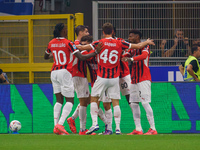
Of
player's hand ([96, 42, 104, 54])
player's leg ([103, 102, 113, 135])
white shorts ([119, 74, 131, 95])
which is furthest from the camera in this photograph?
white shorts ([119, 74, 131, 95])

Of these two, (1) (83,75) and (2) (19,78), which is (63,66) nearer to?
(1) (83,75)

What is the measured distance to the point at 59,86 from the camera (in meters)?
9.75

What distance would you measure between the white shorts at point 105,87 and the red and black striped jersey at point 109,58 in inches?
3.4

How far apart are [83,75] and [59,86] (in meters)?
0.78

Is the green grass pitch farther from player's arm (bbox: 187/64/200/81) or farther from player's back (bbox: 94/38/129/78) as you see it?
player's arm (bbox: 187/64/200/81)

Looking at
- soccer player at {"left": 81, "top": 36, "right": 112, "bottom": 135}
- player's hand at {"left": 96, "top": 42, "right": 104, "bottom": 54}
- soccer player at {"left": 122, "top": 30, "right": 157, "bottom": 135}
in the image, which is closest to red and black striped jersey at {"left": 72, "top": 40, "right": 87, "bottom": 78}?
soccer player at {"left": 81, "top": 36, "right": 112, "bottom": 135}

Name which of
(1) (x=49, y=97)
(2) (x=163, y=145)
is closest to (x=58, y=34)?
(1) (x=49, y=97)

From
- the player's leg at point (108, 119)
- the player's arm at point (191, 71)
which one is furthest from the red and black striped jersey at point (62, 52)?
the player's arm at point (191, 71)

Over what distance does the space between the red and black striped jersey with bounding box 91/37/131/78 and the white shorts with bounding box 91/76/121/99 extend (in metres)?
0.09

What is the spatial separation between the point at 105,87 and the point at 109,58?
516 millimetres

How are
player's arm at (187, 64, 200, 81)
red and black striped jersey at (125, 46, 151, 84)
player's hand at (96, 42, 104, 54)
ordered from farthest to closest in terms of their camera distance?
player's arm at (187, 64, 200, 81) → red and black striped jersey at (125, 46, 151, 84) → player's hand at (96, 42, 104, 54)

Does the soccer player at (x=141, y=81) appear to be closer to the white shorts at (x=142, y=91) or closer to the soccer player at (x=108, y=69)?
the white shorts at (x=142, y=91)

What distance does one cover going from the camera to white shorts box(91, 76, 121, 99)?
950 cm

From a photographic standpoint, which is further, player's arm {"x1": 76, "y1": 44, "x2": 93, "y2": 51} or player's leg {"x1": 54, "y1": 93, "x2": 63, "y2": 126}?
player's leg {"x1": 54, "y1": 93, "x2": 63, "y2": 126}
